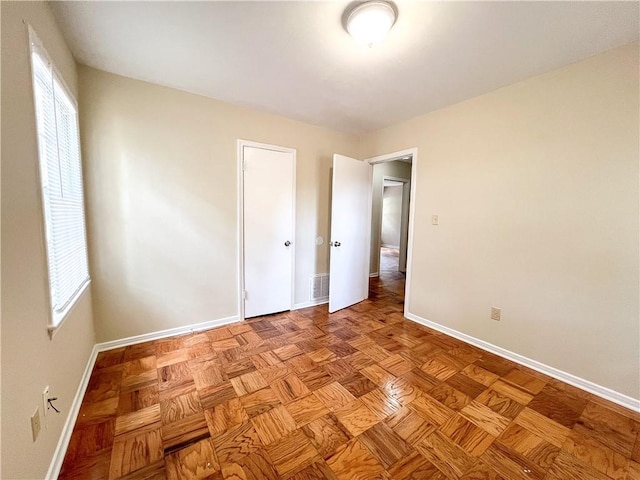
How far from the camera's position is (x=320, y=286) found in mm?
3449

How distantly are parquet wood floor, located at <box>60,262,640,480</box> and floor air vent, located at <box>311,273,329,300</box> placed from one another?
1052 mm

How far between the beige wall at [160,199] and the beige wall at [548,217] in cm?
203

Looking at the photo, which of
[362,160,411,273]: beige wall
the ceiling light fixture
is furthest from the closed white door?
[362,160,411,273]: beige wall

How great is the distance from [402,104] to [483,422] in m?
2.71

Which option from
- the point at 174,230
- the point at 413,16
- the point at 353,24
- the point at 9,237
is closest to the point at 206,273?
the point at 174,230

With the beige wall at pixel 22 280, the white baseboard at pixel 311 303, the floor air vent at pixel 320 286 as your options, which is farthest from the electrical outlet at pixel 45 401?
the floor air vent at pixel 320 286

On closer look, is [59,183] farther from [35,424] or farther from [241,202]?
[241,202]

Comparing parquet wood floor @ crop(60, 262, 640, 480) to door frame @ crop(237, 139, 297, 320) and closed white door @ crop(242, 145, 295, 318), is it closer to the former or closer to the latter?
door frame @ crop(237, 139, 297, 320)

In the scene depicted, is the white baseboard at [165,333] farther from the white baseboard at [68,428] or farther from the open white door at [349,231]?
the open white door at [349,231]

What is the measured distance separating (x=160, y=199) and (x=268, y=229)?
110 cm

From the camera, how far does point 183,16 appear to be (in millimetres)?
1458

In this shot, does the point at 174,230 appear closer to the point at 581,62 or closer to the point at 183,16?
the point at 183,16

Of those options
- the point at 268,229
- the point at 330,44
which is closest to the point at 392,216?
the point at 268,229

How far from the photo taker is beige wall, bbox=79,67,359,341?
2.10 m
